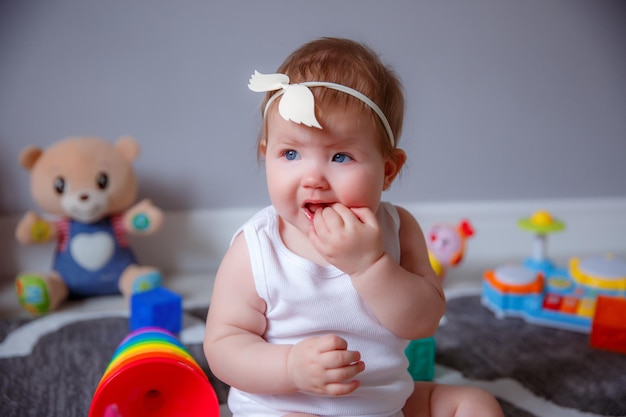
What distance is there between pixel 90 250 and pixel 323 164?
0.88 metres

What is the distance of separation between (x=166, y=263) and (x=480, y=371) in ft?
2.80

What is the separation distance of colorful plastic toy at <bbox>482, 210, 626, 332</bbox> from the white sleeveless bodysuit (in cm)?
60

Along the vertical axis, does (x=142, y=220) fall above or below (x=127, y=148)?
below

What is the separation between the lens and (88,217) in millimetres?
1397

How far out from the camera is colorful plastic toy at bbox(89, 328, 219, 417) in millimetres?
785

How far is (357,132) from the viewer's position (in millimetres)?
690

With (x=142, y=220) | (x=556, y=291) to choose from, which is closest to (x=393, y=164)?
(x=556, y=291)

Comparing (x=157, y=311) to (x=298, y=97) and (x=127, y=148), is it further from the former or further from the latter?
(x=298, y=97)

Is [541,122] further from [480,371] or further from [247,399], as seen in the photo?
[247,399]

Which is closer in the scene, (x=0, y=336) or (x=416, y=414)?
(x=416, y=414)

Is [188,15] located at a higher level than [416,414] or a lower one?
higher

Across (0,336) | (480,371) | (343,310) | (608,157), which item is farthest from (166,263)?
(608,157)

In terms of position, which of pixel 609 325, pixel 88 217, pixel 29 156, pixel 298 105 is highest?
pixel 298 105

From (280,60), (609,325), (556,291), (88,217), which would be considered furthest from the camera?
(280,60)
